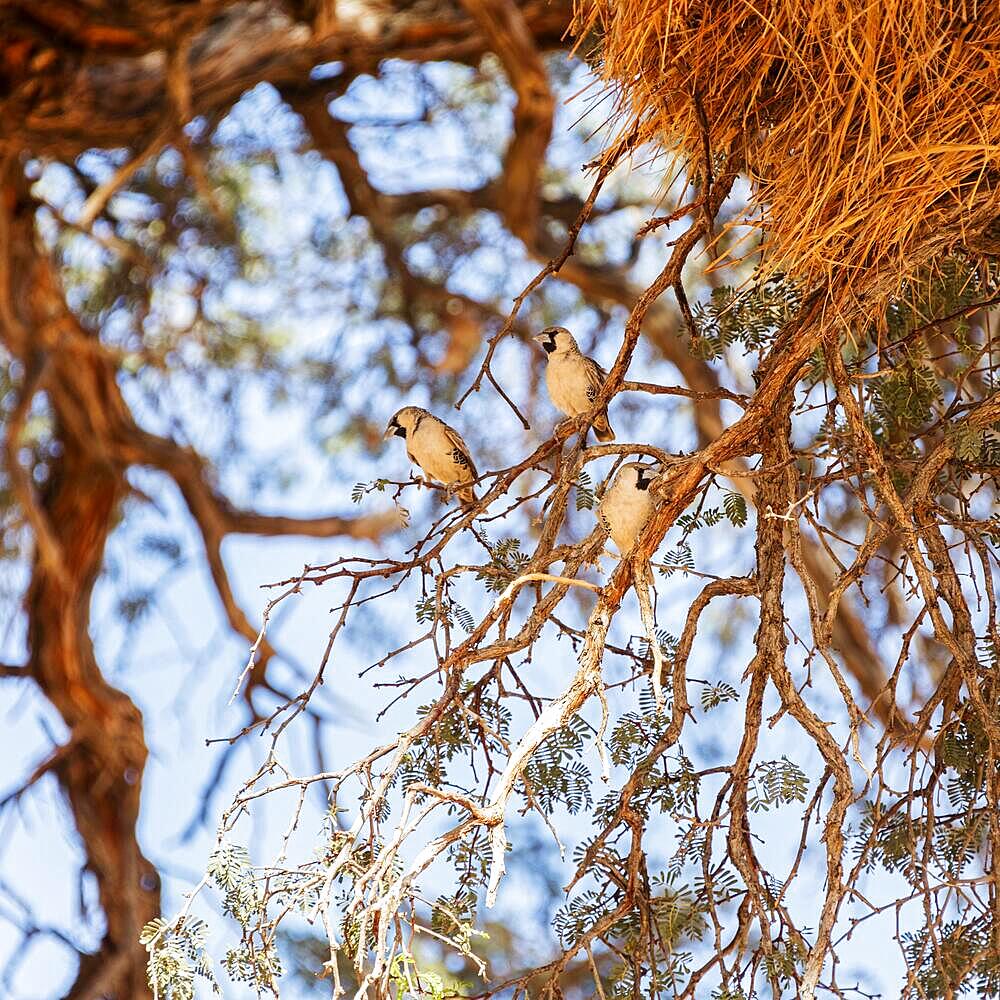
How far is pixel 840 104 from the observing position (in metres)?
2.58

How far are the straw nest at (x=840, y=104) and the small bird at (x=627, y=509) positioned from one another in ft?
1.59

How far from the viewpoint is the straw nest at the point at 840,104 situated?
2516 millimetres

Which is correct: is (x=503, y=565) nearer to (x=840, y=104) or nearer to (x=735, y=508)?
(x=735, y=508)

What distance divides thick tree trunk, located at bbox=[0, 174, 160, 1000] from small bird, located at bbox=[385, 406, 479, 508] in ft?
9.98

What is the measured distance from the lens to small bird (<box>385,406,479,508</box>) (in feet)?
12.8

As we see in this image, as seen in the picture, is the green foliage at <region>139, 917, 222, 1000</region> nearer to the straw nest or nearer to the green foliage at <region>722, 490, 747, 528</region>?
the green foliage at <region>722, 490, 747, 528</region>

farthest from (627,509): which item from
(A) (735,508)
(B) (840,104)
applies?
(B) (840,104)

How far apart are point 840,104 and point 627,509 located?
0.81 metres

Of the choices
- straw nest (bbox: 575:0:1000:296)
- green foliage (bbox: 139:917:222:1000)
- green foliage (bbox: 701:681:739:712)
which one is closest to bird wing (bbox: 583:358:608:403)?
→ straw nest (bbox: 575:0:1000:296)

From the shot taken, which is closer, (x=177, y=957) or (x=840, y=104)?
(x=177, y=957)

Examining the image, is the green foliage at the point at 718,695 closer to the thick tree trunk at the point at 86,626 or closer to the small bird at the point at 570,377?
the small bird at the point at 570,377

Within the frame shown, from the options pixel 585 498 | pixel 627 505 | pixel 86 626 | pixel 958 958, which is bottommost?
pixel 958 958

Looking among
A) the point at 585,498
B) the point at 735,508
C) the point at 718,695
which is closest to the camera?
the point at 718,695

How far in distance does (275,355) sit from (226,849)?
6.14 m
